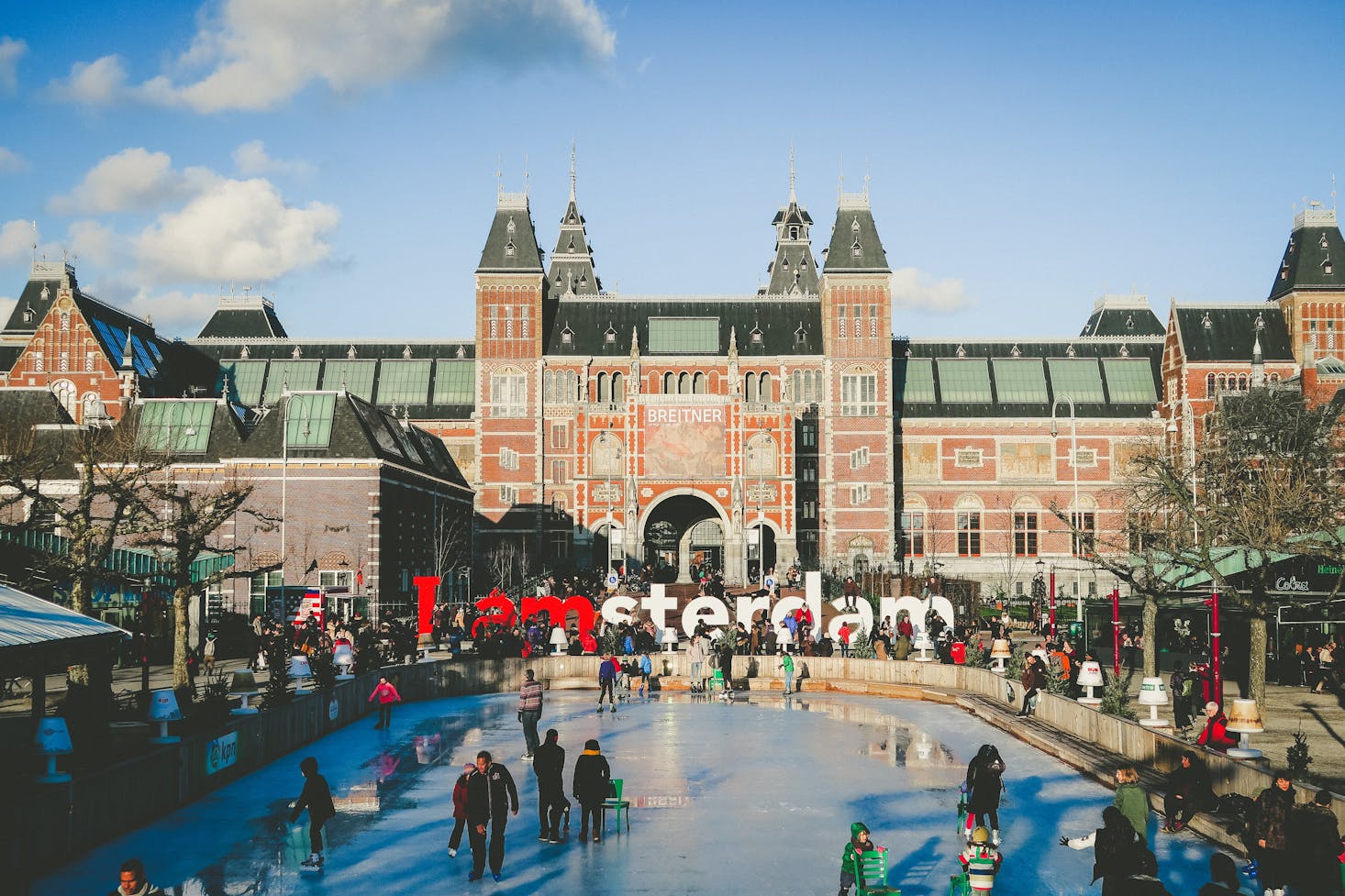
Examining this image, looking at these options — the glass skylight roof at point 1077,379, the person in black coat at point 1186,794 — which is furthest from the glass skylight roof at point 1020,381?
the person in black coat at point 1186,794

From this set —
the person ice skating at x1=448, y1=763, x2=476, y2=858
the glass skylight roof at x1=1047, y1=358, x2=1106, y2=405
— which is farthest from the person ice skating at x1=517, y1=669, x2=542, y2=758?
the glass skylight roof at x1=1047, y1=358, x2=1106, y2=405

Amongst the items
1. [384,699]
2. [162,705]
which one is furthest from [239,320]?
[162,705]

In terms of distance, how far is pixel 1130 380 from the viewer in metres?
86.2

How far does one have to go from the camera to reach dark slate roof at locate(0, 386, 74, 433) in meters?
55.3

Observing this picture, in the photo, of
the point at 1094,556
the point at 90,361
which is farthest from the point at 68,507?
the point at 1094,556

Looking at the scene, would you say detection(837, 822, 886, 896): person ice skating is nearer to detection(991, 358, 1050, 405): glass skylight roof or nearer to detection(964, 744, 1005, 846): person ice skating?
detection(964, 744, 1005, 846): person ice skating

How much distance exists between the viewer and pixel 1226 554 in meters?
33.4

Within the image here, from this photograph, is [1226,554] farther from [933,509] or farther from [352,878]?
[933,509]

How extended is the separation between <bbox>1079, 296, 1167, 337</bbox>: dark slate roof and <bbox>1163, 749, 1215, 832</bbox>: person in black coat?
79.5 metres

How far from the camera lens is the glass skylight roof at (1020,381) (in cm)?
8531

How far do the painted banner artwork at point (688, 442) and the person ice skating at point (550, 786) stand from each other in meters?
58.6

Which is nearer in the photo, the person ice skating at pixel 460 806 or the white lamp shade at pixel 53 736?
the person ice skating at pixel 460 806

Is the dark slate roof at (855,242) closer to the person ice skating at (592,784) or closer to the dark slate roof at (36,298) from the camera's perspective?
the dark slate roof at (36,298)

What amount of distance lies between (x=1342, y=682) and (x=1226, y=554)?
5.03 m
